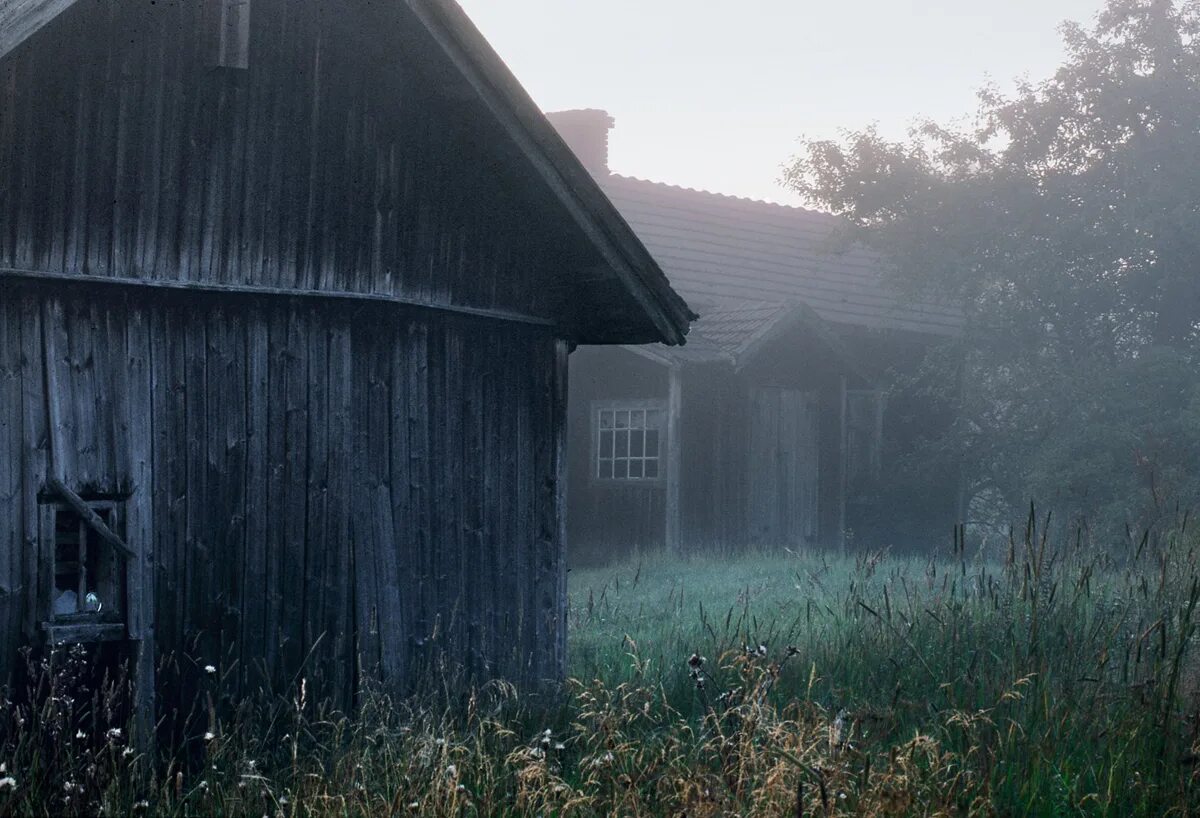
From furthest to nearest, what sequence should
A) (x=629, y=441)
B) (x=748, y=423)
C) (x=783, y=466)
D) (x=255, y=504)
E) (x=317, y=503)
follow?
(x=783, y=466) → (x=748, y=423) → (x=629, y=441) → (x=317, y=503) → (x=255, y=504)

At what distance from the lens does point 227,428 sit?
7.23 m

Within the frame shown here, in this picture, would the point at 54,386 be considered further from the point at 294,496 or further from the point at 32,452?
the point at 294,496

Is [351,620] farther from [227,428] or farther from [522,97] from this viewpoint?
[522,97]

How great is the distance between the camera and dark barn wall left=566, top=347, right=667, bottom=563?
789 inches

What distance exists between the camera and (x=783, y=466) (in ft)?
69.4

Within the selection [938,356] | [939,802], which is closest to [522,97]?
[939,802]

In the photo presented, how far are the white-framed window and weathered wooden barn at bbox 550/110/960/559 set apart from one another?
21 mm

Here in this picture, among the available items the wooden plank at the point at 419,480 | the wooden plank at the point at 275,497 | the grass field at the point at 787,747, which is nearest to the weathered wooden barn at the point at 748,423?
the grass field at the point at 787,747

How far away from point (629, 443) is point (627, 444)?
0.05 m

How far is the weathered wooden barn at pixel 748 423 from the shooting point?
2005 cm

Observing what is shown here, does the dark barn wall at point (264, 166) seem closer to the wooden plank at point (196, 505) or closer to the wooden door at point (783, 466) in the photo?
the wooden plank at point (196, 505)

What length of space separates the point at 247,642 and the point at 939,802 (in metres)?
3.70

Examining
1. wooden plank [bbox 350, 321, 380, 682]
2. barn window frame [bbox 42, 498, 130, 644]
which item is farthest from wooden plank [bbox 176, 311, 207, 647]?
wooden plank [bbox 350, 321, 380, 682]

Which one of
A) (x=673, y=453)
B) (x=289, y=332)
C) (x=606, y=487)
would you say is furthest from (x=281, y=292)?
(x=606, y=487)
